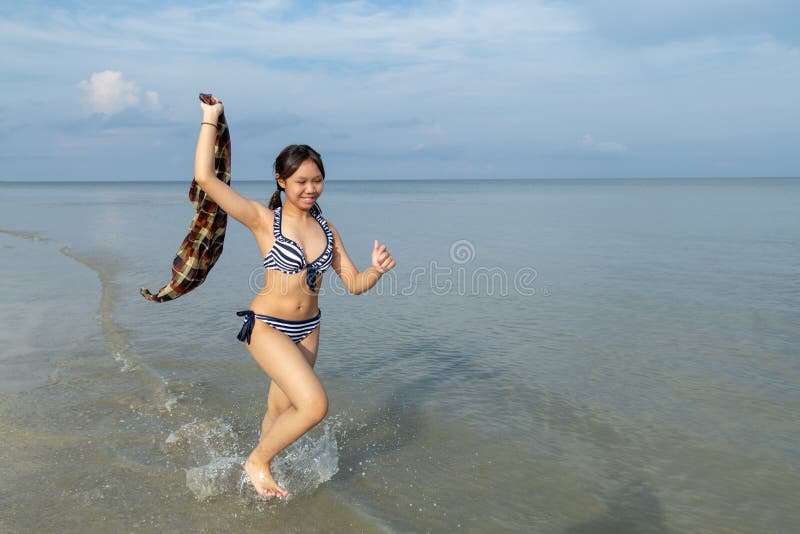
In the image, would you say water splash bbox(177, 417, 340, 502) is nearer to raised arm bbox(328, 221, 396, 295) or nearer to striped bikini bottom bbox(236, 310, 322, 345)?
striped bikini bottom bbox(236, 310, 322, 345)

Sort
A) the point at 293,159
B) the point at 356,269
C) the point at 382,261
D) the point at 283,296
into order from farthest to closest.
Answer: the point at 356,269
the point at 382,261
the point at 283,296
the point at 293,159

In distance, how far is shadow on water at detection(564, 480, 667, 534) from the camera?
14.8ft

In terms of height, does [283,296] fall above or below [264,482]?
above

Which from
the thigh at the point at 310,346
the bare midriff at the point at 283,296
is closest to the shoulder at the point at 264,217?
the bare midriff at the point at 283,296

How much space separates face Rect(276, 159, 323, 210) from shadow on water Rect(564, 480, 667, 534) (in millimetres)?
2898

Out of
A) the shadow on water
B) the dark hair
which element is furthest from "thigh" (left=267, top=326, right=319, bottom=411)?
the shadow on water

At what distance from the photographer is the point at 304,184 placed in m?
4.59

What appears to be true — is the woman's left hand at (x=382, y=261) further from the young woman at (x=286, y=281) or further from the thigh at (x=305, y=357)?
the thigh at (x=305, y=357)

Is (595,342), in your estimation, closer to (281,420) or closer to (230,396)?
(230,396)

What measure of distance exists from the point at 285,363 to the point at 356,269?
34.9 inches

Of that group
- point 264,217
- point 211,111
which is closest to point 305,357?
point 264,217

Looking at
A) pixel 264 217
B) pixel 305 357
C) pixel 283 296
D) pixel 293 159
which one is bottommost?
pixel 305 357

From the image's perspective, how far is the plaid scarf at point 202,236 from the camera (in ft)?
15.5

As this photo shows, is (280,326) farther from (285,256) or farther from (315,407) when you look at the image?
(315,407)
